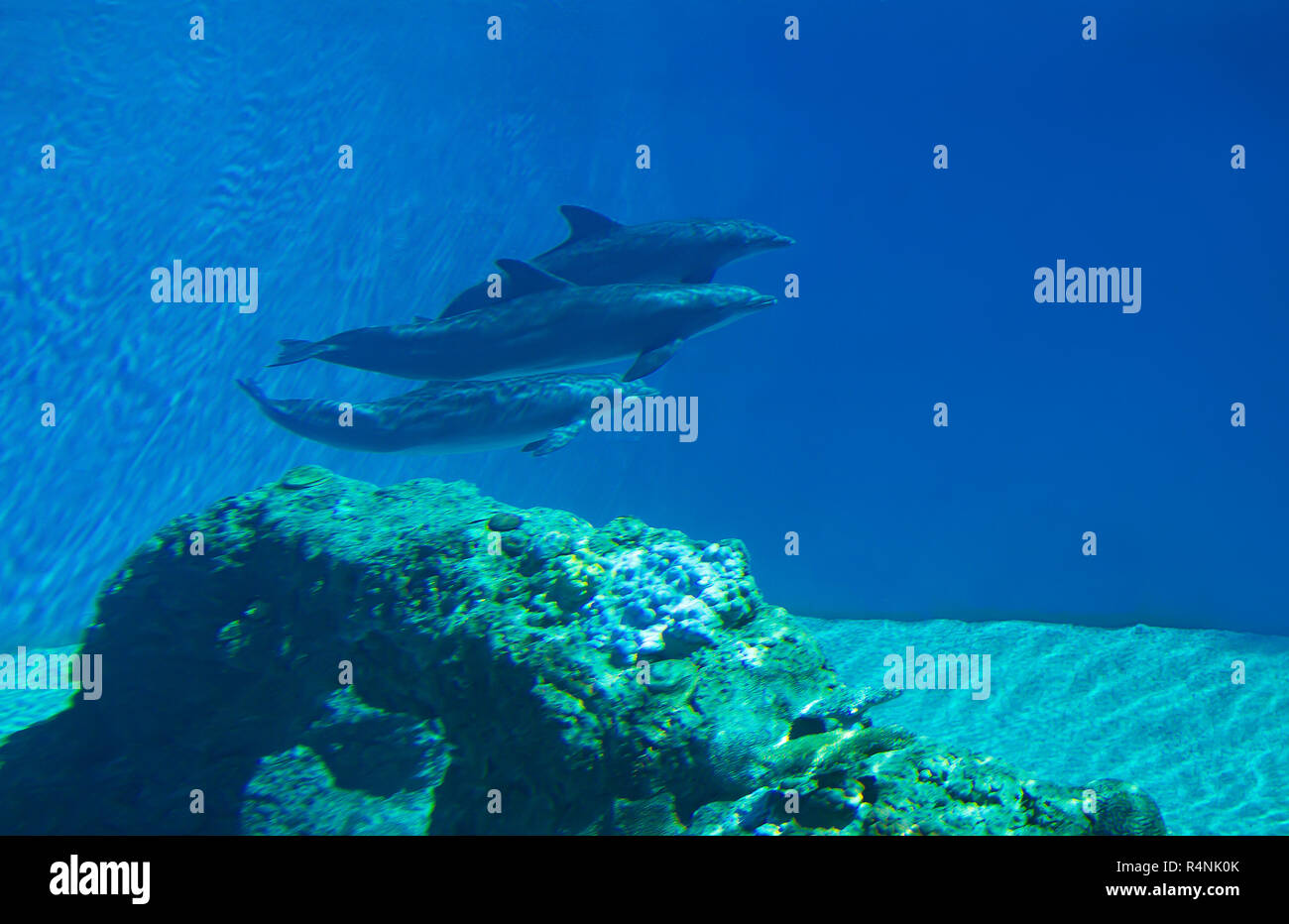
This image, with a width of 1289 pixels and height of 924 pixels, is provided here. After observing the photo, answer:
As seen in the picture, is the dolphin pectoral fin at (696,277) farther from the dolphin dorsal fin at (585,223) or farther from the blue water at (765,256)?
the blue water at (765,256)

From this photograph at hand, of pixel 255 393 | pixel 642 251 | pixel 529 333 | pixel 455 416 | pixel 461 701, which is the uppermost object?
pixel 642 251

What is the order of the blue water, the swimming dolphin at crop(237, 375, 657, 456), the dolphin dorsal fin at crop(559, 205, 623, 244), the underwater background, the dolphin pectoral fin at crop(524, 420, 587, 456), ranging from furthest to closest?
the blue water
the underwater background
the dolphin dorsal fin at crop(559, 205, 623, 244)
the dolphin pectoral fin at crop(524, 420, 587, 456)
the swimming dolphin at crop(237, 375, 657, 456)

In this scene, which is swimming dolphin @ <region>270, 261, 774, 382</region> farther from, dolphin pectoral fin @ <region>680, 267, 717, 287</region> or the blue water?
the blue water

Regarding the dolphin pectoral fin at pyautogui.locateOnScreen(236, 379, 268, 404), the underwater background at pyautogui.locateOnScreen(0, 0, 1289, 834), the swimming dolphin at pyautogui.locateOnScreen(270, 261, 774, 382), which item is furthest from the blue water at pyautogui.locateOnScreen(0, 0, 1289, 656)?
the swimming dolphin at pyautogui.locateOnScreen(270, 261, 774, 382)

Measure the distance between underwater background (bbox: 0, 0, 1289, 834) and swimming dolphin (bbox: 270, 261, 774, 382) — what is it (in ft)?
14.5

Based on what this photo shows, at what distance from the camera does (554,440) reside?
8172 mm

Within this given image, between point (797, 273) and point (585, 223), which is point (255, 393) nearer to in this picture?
point (585, 223)

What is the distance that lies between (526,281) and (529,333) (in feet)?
1.82

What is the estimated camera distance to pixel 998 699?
722 centimetres

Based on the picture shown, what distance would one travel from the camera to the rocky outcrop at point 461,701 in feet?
10.4

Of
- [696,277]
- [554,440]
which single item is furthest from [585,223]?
[554,440]

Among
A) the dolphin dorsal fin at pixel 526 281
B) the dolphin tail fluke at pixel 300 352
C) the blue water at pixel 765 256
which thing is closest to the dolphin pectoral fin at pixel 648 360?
the dolphin dorsal fin at pixel 526 281

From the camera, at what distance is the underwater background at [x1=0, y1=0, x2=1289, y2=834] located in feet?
34.3

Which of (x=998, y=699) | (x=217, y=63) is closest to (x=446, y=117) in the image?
(x=217, y=63)
